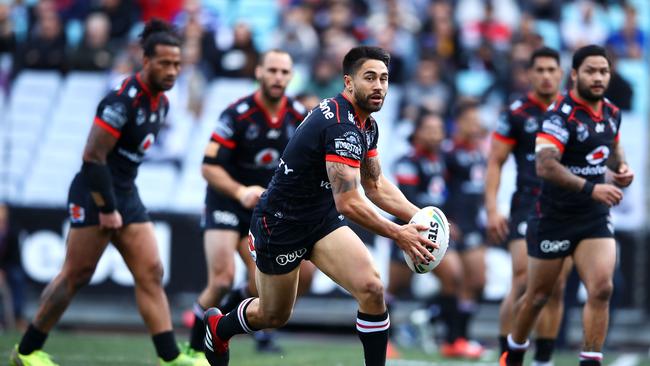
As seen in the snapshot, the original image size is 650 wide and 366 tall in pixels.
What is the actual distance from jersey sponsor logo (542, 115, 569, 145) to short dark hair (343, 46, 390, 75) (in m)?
2.10

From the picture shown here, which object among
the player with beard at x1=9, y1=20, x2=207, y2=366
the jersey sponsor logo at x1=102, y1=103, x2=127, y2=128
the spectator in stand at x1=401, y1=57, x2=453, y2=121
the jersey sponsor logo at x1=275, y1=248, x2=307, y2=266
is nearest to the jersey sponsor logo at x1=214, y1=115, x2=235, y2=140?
the player with beard at x1=9, y1=20, x2=207, y2=366

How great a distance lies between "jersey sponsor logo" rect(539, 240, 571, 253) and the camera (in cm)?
916

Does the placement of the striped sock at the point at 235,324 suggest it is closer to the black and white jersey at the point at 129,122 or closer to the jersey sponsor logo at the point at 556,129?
the black and white jersey at the point at 129,122

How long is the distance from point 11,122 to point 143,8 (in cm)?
342

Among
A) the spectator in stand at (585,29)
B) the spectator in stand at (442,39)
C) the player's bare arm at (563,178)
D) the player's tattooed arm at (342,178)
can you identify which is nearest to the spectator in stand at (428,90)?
the spectator in stand at (442,39)

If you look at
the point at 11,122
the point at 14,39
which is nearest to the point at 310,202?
the point at 11,122

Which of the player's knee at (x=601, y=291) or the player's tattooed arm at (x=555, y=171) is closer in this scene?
the player's knee at (x=601, y=291)

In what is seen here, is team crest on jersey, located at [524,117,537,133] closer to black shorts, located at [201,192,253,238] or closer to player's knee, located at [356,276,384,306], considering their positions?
black shorts, located at [201,192,253,238]

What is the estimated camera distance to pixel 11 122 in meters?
17.7

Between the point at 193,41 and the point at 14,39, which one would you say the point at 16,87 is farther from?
the point at 193,41

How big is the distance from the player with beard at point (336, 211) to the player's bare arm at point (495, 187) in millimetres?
2906

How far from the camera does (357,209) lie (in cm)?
716

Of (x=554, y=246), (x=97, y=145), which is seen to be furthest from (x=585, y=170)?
(x=97, y=145)

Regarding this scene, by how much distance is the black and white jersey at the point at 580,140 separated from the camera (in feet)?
29.7
